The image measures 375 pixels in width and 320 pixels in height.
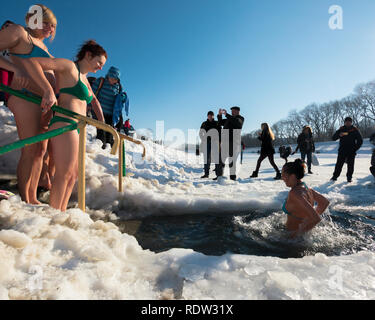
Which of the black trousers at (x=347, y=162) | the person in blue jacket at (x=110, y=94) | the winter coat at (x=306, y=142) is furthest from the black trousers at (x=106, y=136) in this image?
the winter coat at (x=306, y=142)

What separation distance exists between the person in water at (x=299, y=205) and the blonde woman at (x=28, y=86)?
9.11 feet

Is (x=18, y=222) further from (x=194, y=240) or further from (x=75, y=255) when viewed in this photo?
(x=194, y=240)

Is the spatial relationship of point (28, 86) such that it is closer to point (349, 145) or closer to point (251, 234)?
point (251, 234)

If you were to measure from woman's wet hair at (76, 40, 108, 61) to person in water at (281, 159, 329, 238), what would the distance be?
265 cm

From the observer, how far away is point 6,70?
1.81m

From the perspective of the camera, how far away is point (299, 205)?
2525 millimetres

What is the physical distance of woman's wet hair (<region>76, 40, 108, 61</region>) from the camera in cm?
225

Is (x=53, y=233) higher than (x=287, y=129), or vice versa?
(x=287, y=129)

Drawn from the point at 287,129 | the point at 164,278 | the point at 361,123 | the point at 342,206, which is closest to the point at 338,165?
the point at 342,206

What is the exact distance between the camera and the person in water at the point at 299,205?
2.40m

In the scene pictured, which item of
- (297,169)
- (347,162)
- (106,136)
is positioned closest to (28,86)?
(297,169)

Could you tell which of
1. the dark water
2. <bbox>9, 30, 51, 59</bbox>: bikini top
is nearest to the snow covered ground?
the dark water

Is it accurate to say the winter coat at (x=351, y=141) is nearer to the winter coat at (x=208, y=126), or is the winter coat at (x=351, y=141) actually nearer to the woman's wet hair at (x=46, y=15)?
the winter coat at (x=208, y=126)
